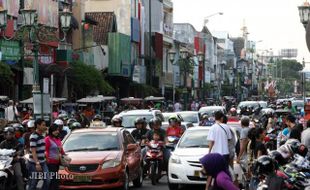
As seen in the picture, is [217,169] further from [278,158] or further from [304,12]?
[304,12]

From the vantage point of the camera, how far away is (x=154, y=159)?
19.0 metres

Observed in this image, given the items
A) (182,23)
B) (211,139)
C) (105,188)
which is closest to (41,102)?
(105,188)

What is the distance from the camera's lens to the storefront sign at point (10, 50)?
35906 mm

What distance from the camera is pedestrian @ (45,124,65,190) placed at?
46.7ft

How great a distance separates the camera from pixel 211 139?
14695 mm

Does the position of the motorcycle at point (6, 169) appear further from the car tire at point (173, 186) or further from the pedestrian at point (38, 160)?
the car tire at point (173, 186)

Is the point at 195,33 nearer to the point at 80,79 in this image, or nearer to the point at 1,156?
the point at 80,79

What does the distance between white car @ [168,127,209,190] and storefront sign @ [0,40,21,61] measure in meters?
19.7

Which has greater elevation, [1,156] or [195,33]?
[195,33]

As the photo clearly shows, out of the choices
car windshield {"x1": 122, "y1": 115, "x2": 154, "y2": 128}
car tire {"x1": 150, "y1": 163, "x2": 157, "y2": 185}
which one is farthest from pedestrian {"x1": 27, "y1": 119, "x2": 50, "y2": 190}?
car windshield {"x1": 122, "y1": 115, "x2": 154, "y2": 128}

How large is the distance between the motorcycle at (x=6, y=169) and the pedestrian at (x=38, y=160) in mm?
456

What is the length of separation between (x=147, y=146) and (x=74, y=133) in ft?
8.42

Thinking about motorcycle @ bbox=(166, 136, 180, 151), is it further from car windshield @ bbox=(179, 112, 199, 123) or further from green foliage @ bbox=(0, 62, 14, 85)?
green foliage @ bbox=(0, 62, 14, 85)

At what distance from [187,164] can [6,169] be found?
4.20 metres
